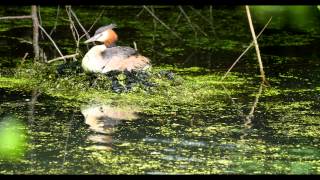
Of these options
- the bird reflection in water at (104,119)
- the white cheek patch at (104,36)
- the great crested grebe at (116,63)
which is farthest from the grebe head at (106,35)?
the bird reflection in water at (104,119)

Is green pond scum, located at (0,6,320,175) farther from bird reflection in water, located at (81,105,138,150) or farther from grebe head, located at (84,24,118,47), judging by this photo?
grebe head, located at (84,24,118,47)

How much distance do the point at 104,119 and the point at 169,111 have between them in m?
0.44

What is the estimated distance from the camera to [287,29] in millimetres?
8383

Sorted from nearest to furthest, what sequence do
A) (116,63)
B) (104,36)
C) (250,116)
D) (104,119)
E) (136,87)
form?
(104,119), (250,116), (136,87), (116,63), (104,36)

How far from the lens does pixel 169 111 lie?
4.66 meters

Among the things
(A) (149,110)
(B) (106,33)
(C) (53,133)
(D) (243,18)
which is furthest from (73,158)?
(D) (243,18)

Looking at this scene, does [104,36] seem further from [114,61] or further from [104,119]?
[104,119]

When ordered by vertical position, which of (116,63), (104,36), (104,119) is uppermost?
(104,36)

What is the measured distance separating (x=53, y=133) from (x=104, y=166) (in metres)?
0.70

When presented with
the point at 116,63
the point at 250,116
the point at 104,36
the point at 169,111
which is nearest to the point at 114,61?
the point at 116,63

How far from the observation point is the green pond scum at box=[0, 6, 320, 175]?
3.60 meters

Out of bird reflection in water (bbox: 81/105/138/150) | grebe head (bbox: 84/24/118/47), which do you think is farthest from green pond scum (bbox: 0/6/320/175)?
grebe head (bbox: 84/24/118/47)
